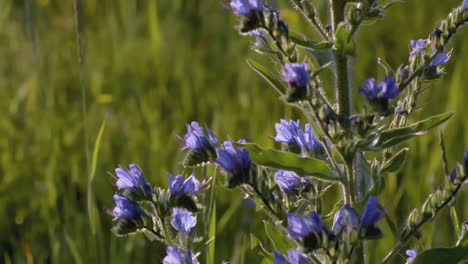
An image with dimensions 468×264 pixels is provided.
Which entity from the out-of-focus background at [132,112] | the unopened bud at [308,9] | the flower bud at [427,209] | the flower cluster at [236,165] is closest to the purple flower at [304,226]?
the flower cluster at [236,165]

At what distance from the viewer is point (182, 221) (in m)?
1.54

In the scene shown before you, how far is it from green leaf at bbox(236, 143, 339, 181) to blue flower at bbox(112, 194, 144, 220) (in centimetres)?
28

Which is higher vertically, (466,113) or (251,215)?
(466,113)

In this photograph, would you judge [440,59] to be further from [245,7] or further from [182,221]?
[182,221]

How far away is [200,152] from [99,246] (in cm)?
75

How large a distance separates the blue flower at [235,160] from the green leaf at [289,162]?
6 centimetres

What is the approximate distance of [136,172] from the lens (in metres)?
1.51

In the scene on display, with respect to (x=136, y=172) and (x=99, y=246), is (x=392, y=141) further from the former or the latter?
(x=99, y=246)

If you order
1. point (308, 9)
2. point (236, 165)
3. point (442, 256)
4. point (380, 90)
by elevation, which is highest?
point (308, 9)

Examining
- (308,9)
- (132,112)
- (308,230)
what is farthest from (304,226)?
(132,112)

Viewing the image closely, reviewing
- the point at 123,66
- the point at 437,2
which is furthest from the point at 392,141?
the point at 437,2

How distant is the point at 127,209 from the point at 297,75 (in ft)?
1.65

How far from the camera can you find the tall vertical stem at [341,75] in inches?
57.5

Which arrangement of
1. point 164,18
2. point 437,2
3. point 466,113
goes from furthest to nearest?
point 164,18
point 437,2
point 466,113
